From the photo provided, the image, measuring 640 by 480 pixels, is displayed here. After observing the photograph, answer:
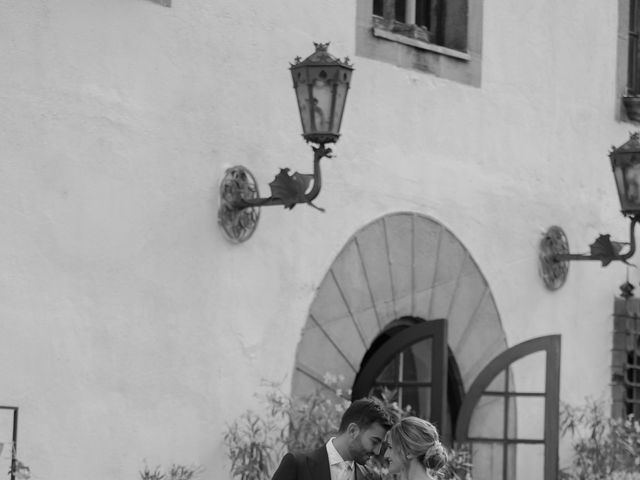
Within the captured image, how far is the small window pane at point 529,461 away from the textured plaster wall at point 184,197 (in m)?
0.68

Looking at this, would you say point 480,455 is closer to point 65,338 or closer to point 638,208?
point 638,208

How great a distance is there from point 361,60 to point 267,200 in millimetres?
1493

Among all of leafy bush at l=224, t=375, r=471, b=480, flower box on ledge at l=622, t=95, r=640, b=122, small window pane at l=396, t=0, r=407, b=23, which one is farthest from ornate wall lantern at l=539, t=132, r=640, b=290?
leafy bush at l=224, t=375, r=471, b=480

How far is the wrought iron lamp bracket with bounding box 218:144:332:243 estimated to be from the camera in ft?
29.3

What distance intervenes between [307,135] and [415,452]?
8.73ft

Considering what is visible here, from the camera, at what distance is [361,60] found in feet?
33.0

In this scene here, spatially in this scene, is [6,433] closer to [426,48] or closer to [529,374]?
[426,48]

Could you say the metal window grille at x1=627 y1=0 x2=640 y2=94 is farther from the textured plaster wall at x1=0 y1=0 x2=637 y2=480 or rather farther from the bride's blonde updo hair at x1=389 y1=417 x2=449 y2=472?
the bride's blonde updo hair at x1=389 y1=417 x2=449 y2=472

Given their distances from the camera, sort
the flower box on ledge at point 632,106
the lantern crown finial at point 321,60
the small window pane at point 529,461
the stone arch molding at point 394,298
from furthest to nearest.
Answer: the flower box on ledge at point 632,106
the small window pane at point 529,461
the stone arch molding at point 394,298
the lantern crown finial at point 321,60

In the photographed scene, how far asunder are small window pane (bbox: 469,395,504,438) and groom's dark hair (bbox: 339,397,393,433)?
3.60 metres

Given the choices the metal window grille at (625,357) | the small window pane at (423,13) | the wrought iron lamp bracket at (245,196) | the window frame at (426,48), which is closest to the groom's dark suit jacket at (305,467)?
the wrought iron lamp bracket at (245,196)

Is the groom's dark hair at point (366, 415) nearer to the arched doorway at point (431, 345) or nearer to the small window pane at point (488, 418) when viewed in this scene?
the arched doorway at point (431, 345)

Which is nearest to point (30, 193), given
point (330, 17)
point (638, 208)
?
point (330, 17)

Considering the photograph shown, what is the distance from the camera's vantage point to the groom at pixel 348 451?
7.11 m
